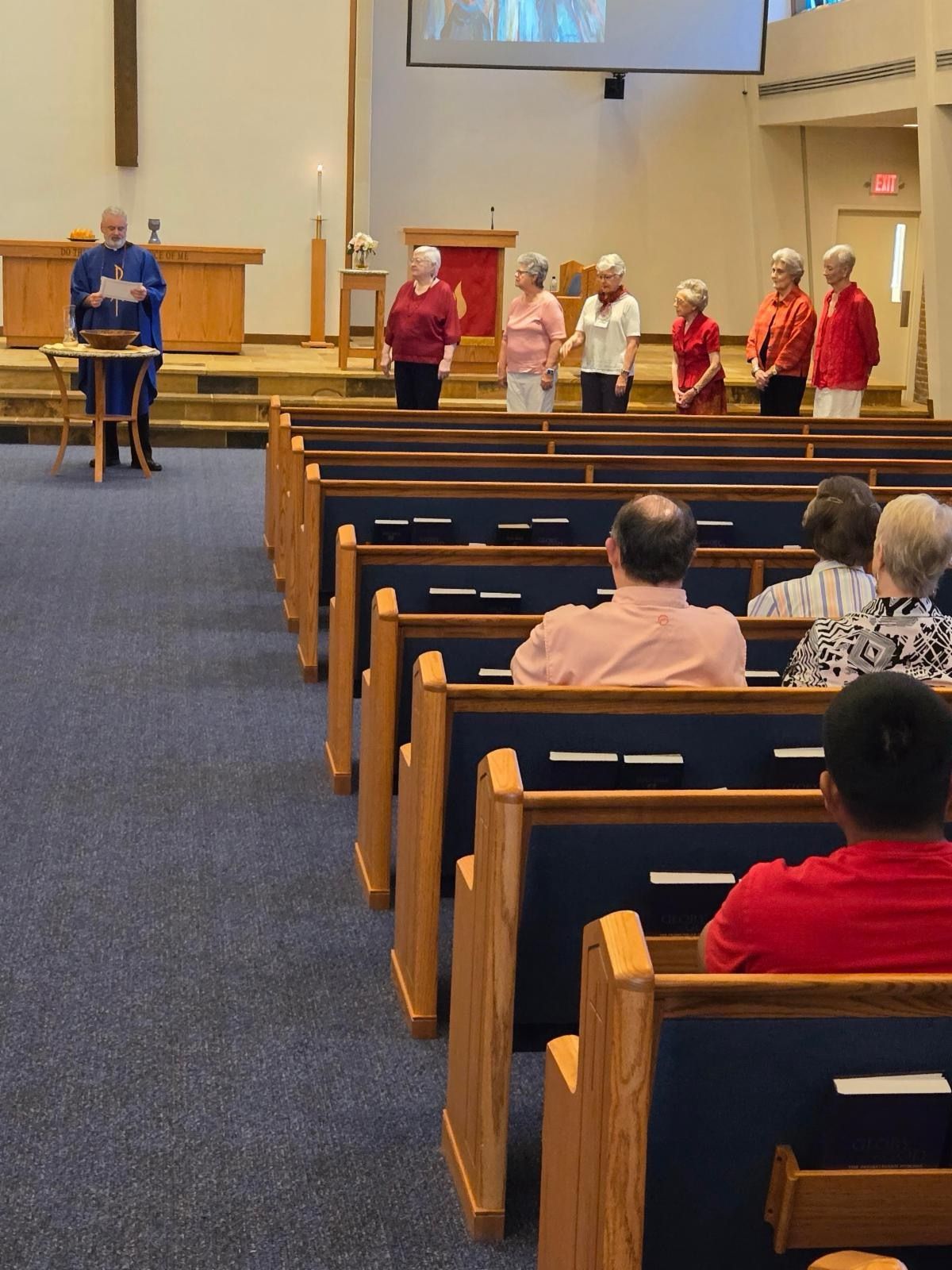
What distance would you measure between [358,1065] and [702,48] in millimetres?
10533

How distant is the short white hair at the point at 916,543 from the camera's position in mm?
2920

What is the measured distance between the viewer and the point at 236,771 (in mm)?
4230

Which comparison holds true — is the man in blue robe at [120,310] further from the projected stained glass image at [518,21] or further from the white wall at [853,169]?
the white wall at [853,169]

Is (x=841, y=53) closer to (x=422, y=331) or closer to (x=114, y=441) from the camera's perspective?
(x=422, y=331)

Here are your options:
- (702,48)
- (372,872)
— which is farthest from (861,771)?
(702,48)

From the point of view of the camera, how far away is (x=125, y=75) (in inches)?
457

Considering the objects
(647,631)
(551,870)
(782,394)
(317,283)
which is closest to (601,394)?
(782,394)

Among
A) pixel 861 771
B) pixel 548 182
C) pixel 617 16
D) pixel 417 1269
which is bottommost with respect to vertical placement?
pixel 417 1269

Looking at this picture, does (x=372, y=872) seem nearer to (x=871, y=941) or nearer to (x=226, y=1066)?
(x=226, y=1066)

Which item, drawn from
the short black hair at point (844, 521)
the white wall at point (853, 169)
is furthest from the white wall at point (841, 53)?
the short black hair at point (844, 521)

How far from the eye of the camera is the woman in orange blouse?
7.70 metres

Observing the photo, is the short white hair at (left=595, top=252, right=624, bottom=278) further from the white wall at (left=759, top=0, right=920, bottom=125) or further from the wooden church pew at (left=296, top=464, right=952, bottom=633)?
the white wall at (left=759, top=0, right=920, bottom=125)

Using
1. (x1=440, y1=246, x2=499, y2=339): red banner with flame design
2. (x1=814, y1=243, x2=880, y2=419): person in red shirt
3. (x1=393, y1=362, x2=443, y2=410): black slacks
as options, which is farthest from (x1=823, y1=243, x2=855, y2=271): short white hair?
(x1=440, y1=246, x2=499, y2=339): red banner with flame design

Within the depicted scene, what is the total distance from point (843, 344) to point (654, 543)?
17.9 feet
